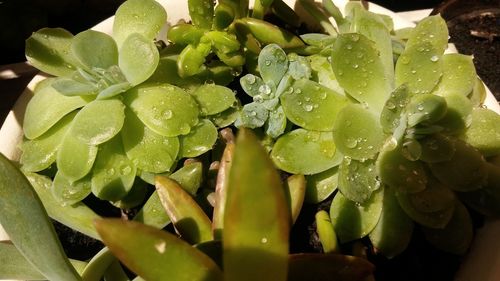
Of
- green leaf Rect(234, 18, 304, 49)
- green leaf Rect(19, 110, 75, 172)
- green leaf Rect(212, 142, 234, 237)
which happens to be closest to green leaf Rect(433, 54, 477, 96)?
green leaf Rect(234, 18, 304, 49)

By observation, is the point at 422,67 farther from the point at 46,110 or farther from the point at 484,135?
the point at 46,110

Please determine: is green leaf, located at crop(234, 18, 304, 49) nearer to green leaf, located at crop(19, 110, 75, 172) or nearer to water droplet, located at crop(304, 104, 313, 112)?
water droplet, located at crop(304, 104, 313, 112)

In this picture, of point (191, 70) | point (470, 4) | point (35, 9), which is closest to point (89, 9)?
point (35, 9)

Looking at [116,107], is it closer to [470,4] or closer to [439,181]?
[439,181]

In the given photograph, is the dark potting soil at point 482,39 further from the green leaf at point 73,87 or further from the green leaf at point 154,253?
the green leaf at point 154,253

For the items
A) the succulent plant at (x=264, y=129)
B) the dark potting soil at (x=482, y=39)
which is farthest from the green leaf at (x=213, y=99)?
the dark potting soil at (x=482, y=39)
